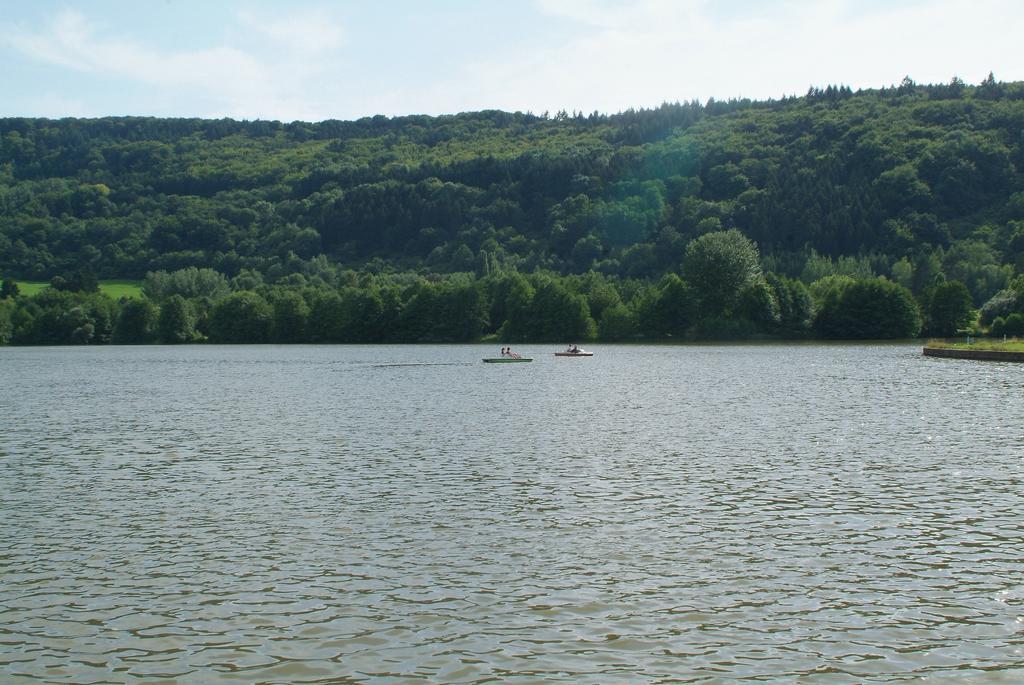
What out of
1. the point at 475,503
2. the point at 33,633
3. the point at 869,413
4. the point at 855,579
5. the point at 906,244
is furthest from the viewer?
the point at 906,244

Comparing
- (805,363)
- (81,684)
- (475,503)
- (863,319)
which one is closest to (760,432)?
(475,503)

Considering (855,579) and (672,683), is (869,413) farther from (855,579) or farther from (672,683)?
(672,683)

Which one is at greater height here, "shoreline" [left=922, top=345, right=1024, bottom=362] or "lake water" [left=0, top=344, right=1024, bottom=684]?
"shoreline" [left=922, top=345, right=1024, bottom=362]

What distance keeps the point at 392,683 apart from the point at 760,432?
88.2 feet

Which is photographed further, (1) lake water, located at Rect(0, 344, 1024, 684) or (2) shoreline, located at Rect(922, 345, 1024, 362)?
(2) shoreline, located at Rect(922, 345, 1024, 362)

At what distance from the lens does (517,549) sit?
18578 mm

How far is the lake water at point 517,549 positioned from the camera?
42.1ft

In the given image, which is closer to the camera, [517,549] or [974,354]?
[517,549]

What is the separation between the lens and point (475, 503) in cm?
2320

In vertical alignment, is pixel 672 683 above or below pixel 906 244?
below

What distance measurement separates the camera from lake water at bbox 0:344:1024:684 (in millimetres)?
12820

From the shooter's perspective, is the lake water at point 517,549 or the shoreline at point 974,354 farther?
the shoreline at point 974,354

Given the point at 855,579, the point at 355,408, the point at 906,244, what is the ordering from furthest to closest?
the point at 906,244 → the point at 355,408 → the point at 855,579

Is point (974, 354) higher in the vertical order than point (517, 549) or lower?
higher
